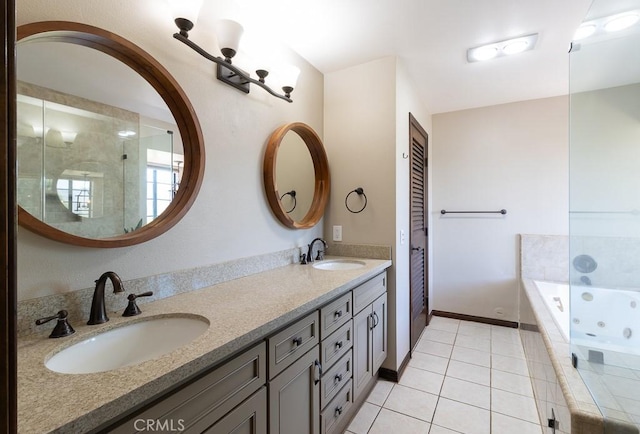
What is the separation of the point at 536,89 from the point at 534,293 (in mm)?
1982

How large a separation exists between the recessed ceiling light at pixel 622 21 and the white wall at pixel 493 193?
5.51 feet

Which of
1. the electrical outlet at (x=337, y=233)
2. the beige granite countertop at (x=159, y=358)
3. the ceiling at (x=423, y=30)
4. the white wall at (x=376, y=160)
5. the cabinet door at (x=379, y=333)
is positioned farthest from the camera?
the electrical outlet at (x=337, y=233)

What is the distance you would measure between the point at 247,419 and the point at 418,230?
92.5 inches

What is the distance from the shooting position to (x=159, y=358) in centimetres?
75

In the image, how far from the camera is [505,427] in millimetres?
1726

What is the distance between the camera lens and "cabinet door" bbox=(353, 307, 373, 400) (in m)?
1.73

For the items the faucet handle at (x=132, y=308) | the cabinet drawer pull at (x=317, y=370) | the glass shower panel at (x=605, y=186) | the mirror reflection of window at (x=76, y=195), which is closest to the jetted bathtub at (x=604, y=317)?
the glass shower panel at (x=605, y=186)

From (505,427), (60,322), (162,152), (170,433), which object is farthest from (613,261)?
(60,322)

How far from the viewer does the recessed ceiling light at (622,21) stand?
156 cm

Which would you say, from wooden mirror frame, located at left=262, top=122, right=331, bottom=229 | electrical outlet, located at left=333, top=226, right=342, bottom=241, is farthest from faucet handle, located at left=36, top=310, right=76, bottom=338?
electrical outlet, located at left=333, top=226, right=342, bottom=241

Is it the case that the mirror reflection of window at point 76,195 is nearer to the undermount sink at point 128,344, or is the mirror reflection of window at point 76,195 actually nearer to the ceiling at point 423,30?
the undermount sink at point 128,344

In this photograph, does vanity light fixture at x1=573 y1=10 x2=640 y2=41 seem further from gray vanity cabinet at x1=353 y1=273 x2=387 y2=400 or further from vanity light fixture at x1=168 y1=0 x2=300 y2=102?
gray vanity cabinet at x1=353 y1=273 x2=387 y2=400

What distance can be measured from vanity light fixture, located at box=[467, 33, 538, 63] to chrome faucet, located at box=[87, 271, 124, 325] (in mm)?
2598

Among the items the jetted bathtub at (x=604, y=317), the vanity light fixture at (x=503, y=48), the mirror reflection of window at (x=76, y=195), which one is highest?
the vanity light fixture at (x=503, y=48)
